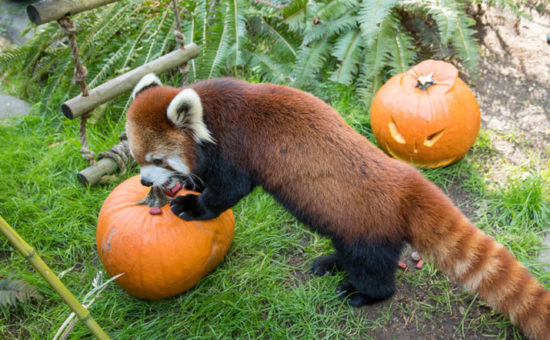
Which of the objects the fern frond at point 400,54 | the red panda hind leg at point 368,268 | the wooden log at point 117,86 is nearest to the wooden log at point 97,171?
the wooden log at point 117,86

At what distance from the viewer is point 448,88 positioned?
326 cm

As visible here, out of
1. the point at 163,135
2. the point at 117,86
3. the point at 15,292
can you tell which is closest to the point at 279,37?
the point at 117,86

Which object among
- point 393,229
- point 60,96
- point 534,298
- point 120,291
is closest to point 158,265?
point 120,291

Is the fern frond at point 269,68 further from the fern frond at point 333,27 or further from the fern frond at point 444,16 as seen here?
the fern frond at point 444,16

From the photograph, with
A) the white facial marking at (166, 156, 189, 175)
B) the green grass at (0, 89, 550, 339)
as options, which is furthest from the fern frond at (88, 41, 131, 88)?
the white facial marking at (166, 156, 189, 175)

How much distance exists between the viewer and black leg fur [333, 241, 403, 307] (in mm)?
2137

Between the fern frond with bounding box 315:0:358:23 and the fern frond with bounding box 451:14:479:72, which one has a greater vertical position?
the fern frond with bounding box 315:0:358:23

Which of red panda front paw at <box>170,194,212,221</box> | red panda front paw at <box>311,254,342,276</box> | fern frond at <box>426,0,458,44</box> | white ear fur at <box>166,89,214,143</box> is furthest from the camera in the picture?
fern frond at <box>426,0,458,44</box>

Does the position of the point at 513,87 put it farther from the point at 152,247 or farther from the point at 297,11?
the point at 152,247

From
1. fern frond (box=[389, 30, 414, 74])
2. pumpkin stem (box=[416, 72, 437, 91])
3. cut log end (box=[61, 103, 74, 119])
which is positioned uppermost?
cut log end (box=[61, 103, 74, 119])

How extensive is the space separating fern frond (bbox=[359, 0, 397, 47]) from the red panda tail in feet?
7.27

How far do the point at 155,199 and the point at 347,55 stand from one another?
2.59 metres

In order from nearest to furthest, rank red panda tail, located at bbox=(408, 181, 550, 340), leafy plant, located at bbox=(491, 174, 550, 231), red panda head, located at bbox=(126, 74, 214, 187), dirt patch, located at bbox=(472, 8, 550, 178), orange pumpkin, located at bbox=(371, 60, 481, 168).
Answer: red panda tail, located at bbox=(408, 181, 550, 340) < red panda head, located at bbox=(126, 74, 214, 187) < leafy plant, located at bbox=(491, 174, 550, 231) < orange pumpkin, located at bbox=(371, 60, 481, 168) < dirt patch, located at bbox=(472, 8, 550, 178)

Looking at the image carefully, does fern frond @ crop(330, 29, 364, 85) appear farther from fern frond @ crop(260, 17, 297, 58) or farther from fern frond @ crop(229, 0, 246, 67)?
fern frond @ crop(229, 0, 246, 67)
